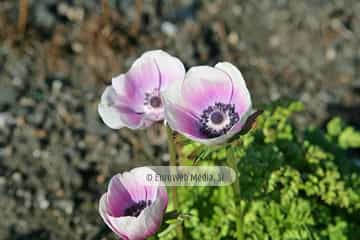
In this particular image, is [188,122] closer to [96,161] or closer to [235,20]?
[96,161]

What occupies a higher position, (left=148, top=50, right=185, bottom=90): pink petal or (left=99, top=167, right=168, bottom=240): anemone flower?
(left=148, top=50, right=185, bottom=90): pink petal

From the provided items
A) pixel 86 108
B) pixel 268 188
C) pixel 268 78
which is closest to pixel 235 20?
pixel 268 78

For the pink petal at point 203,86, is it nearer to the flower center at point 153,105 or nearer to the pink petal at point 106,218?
the flower center at point 153,105

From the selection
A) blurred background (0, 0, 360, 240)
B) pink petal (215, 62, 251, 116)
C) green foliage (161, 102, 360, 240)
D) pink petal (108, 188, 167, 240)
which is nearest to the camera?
pink petal (108, 188, 167, 240)

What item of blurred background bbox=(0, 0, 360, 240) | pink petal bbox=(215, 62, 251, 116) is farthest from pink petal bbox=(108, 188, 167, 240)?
blurred background bbox=(0, 0, 360, 240)

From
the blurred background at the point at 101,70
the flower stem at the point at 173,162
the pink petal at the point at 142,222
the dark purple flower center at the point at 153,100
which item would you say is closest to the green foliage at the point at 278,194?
the flower stem at the point at 173,162

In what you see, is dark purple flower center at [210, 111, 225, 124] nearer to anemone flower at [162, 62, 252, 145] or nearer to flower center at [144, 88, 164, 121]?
anemone flower at [162, 62, 252, 145]
